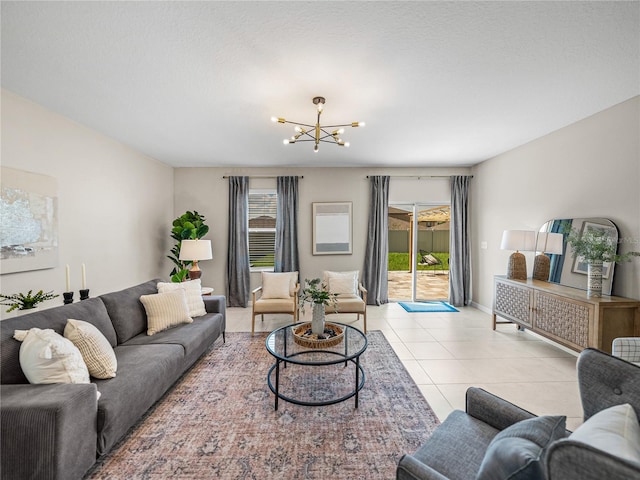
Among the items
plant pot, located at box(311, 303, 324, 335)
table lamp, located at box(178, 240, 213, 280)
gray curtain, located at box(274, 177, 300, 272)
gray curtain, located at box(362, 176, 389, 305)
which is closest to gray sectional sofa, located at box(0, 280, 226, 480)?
plant pot, located at box(311, 303, 324, 335)

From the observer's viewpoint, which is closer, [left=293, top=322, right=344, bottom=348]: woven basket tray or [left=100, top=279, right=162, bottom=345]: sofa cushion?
[left=293, top=322, right=344, bottom=348]: woven basket tray

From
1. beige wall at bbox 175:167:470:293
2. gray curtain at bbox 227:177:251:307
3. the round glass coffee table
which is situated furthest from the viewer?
beige wall at bbox 175:167:470:293

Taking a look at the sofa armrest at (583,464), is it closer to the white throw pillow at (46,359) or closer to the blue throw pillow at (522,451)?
the blue throw pillow at (522,451)

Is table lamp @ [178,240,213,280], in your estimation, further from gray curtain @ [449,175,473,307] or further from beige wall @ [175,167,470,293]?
gray curtain @ [449,175,473,307]

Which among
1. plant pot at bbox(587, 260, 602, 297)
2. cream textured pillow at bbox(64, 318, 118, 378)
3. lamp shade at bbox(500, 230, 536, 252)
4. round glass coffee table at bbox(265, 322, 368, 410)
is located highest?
lamp shade at bbox(500, 230, 536, 252)

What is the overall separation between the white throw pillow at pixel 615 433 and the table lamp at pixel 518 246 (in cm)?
321

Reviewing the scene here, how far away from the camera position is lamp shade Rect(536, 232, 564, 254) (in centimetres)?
338

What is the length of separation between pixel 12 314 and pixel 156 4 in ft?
9.62

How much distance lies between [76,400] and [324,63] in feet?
8.85

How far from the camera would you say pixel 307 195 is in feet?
17.6

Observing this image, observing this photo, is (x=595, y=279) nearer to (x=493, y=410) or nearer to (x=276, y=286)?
(x=493, y=410)

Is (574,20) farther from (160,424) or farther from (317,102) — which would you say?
(160,424)

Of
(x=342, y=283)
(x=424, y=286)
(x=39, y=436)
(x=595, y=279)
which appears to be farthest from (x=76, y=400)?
(x=424, y=286)

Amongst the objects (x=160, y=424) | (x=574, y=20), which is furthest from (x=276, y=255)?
(x=574, y=20)
